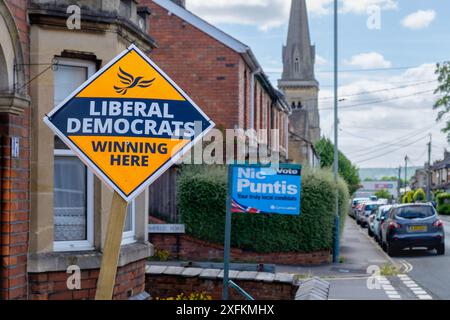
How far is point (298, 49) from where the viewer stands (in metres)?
93.8

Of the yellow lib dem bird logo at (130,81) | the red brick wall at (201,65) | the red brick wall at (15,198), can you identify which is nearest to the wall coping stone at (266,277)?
the red brick wall at (15,198)

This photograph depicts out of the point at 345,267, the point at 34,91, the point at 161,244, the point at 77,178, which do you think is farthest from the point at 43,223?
the point at 345,267

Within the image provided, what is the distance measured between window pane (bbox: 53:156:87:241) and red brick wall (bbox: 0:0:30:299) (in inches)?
18.9

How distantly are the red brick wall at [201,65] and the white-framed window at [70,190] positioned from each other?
521 inches

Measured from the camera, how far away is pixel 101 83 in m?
3.89

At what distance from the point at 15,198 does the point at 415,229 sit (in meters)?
16.3

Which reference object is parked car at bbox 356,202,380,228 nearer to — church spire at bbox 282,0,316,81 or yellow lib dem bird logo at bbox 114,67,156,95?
yellow lib dem bird logo at bbox 114,67,156,95

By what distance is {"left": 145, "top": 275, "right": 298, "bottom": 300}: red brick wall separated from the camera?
905cm

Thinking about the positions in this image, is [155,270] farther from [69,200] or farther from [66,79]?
[66,79]

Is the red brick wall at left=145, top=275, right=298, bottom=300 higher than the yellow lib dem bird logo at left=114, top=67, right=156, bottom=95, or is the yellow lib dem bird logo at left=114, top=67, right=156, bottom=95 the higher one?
the yellow lib dem bird logo at left=114, top=67, right=156, bottom=95

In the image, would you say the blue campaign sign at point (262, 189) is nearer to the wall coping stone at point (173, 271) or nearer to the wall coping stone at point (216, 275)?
the wall coping stone at point (216, 275)

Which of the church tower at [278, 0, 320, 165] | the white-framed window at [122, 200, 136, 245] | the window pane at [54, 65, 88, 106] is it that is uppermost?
the church tower at [278, 0, 320, 165]

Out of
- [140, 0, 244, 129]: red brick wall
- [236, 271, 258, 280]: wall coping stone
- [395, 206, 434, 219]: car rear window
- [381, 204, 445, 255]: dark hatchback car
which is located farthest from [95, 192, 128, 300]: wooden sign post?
[395, 206, 434, 219]: car rear window

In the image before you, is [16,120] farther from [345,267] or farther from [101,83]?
[345,267]
